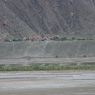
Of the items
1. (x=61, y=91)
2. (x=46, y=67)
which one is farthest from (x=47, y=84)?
(x=46, y=67)

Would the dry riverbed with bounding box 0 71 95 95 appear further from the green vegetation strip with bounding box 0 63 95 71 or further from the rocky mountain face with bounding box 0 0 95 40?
the rocky mountain face with bounding box 0 0 95 40

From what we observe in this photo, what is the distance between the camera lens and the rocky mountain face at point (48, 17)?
48.4 meters

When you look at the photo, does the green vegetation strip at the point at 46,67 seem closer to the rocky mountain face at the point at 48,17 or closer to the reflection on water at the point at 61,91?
the reflection on water at the point at 61,91

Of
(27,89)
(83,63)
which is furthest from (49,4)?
(27,89)

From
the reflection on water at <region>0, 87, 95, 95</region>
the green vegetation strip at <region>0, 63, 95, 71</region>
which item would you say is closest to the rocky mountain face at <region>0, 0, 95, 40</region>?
the green vegetation strip at <region>0, 63, 95, 71</region>

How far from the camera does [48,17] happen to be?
2085 inches

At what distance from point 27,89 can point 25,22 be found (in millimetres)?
35143

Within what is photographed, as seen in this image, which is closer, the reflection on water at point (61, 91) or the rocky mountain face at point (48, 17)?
the reflection on water at point (61, 91)

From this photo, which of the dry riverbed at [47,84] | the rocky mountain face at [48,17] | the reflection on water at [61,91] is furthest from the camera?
the rocky mountain face at [48,17]

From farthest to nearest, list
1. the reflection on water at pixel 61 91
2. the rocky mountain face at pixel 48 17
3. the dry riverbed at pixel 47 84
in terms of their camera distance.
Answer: the rocky mountain face at pixel 48 17
the dry riverbed at pixel 47 84
the reflection on water at pixel 61 91

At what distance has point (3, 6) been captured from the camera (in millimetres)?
50156

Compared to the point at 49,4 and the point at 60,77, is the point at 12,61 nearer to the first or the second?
the point at 60,77

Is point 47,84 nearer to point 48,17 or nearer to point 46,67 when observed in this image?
point 46,67

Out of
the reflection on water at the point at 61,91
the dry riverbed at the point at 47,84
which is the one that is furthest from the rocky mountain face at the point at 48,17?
the reflection on water at the point at 61,91
